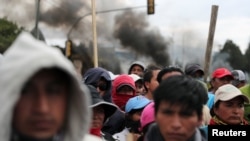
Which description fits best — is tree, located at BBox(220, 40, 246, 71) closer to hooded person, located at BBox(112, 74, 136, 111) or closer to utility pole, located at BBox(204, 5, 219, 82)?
utility pole, located at BBox(204, 5, 219, 82)

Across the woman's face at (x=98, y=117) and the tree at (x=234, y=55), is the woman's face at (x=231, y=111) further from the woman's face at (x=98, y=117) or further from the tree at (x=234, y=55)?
the tree at (x=234, y=55)

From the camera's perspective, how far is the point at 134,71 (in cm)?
766

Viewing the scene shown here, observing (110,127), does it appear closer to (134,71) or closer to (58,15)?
(134,71)

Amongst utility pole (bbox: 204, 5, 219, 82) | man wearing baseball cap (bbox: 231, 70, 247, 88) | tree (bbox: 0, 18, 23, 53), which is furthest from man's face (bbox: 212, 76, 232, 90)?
tree (bbox: 0, 18, 23, 53)

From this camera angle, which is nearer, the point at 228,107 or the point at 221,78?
the point at 228,107

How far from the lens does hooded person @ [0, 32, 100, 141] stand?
1518 millimetres

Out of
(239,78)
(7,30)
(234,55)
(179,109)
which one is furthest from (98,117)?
(234,55)

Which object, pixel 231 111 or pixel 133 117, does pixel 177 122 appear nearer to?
pixel 231 111

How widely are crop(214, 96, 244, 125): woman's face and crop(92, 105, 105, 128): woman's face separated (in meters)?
0.98

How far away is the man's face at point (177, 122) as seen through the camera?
243 cm

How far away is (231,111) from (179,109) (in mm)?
1534

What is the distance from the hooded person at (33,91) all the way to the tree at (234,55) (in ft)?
170

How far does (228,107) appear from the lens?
12.9ft

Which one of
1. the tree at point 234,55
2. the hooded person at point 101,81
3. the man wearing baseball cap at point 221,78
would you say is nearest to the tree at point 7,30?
the tree at point 234,55
